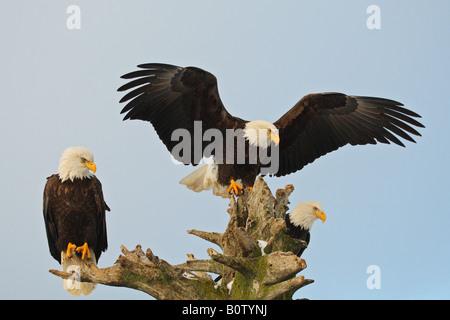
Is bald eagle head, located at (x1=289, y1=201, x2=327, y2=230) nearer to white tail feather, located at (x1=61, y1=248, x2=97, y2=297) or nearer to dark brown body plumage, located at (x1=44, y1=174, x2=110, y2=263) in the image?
dark brown body plumage, located at (x1=44, y1=174, x2=110, y2=263)

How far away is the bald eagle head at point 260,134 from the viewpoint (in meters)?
6.82

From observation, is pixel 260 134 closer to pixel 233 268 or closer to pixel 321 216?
pixel 321 216

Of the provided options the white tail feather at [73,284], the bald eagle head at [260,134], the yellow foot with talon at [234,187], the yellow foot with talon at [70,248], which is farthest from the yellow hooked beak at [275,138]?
the yellow foot with talon at [70,248]

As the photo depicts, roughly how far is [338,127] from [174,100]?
2537 mm

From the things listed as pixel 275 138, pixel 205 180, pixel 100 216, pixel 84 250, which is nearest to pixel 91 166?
pixel 100 216

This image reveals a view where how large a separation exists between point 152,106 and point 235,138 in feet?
3.80

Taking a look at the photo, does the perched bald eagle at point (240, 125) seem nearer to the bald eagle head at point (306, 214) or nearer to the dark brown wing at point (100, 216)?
the bald eagle head at point (306, 214)

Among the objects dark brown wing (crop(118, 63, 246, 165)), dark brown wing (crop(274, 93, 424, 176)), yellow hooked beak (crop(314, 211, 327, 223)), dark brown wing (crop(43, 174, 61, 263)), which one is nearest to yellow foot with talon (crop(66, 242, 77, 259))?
dark brown wing (crop(43, 174, 61, 263))

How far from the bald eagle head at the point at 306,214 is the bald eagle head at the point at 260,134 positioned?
1.66 m

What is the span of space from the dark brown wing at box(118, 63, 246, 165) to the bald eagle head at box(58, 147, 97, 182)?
3.14 feet

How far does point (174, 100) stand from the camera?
6.89 meters

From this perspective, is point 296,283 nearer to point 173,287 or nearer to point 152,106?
point 173,287

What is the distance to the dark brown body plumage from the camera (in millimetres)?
6043

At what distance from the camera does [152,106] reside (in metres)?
6.88
